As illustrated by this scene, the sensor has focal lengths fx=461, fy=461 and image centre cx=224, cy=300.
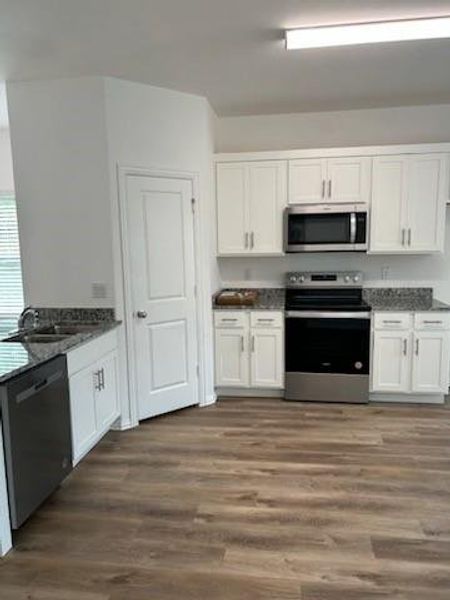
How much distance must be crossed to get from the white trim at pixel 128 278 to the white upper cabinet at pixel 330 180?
0.99m

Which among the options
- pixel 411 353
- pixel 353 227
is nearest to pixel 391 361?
pixel 411 353

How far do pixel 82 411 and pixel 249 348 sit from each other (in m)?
1.83

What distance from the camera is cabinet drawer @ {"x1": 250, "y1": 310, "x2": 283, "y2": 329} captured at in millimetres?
4375

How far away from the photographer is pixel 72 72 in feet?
11.2

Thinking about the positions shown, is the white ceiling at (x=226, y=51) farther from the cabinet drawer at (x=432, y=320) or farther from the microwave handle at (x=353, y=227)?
the cabinet drawer at (x=432, y=320)

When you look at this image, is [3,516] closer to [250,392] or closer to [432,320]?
[250,392]

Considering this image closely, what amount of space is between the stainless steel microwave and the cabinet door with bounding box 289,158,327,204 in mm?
101

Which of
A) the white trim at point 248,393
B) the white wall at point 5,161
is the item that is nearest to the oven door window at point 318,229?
the white trim at point 248,393

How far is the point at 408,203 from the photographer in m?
4.28

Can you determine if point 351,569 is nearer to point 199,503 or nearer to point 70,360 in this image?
point 199,503

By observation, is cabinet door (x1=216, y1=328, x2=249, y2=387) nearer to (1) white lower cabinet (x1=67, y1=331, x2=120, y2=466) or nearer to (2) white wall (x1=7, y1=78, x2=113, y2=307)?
(1) white lower cabinet (x1=67, y1=331, x2=120, y2=466)

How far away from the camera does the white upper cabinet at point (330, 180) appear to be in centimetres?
431

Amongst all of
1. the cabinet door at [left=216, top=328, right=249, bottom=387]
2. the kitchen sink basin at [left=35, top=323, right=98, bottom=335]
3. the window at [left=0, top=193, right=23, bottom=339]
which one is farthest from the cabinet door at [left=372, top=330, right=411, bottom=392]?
the window at [left=0, top=193, right=23, bottom=339]

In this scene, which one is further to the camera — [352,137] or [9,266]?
[9,266]
